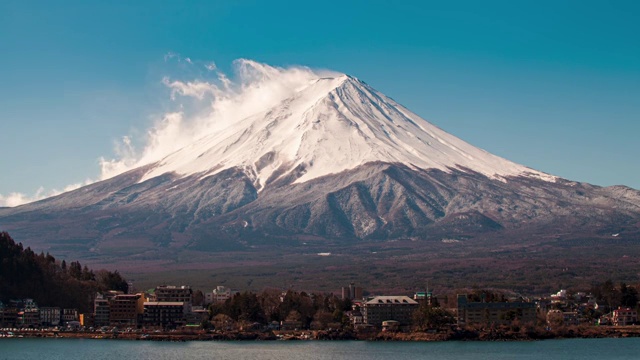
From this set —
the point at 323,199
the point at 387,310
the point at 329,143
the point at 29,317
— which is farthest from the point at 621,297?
the point at 329,143

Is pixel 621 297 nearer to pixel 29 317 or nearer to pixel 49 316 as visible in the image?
pixel 49 316

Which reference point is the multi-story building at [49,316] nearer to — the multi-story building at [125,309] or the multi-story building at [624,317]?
the multi-story building at [125,309]

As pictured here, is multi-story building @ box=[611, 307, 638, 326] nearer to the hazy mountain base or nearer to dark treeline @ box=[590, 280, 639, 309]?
dark treeline @ box=[590, 280, 639, 309]

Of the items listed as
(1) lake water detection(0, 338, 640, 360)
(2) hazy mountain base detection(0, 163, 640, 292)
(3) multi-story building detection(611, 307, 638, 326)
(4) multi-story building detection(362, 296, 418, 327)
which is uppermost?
(2) hazy mountain base detection(0, 163, 640, 292)

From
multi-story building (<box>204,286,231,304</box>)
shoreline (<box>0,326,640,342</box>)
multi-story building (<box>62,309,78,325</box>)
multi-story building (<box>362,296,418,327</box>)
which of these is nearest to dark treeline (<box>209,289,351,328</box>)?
multi-story building (<box>362,296,418,327</box>)

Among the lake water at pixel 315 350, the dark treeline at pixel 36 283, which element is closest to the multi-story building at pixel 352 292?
the dark treeline at pixel 36 283

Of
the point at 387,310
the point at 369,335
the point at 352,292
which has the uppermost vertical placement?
the point at 352,292
